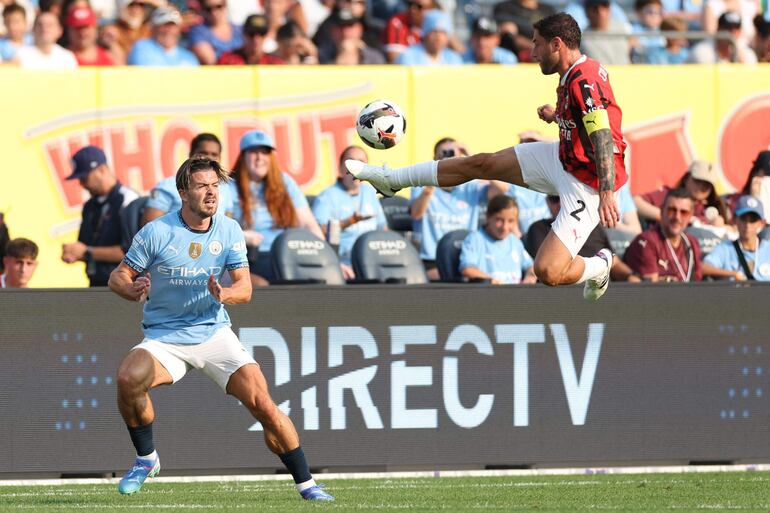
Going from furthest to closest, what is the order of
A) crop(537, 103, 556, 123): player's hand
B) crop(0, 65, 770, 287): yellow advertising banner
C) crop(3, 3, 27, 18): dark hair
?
1. crop(3, 3, 27, 18): dark hair
2. crop(0, 65, 770, 287): yellow advertising banner
3. crop(537, 103, 556, 123): player's hand

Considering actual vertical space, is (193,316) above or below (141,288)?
below

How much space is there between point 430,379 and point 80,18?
5.77 metres

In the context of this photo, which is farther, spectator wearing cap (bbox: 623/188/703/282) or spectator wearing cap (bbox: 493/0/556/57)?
spectator wearing cap (bbox: 493/0/556/57)

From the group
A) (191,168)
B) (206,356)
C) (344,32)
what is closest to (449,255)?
(344,32)

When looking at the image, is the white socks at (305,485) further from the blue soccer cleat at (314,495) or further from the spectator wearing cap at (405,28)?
the spectator wearing cap at (405,28)

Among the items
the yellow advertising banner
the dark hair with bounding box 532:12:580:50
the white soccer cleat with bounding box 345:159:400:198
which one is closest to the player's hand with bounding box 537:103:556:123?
the dark hair with bounding box 532:12:580:50

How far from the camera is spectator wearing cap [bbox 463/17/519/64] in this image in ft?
52.8

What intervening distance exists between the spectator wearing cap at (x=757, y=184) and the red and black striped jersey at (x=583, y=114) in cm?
471

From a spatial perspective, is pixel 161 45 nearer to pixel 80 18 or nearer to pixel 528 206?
pixel 80 18

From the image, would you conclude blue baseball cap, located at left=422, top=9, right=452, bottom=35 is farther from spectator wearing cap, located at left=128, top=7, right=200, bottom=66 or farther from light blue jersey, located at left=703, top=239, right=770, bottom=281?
light blue jersey, located at left=703, top=239, right=770, bottom=281

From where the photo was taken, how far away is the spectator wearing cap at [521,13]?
17172 millimetres

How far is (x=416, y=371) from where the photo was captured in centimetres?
1116

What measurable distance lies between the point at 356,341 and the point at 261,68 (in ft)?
14.4

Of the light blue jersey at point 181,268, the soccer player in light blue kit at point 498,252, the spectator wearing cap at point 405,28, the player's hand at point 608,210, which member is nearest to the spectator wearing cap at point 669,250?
the soccer player in light blue kit at point 498,252
